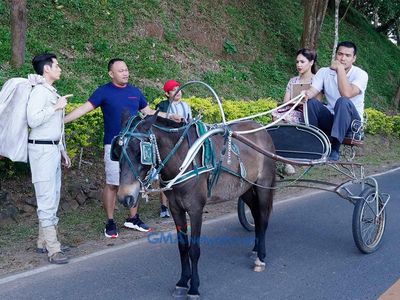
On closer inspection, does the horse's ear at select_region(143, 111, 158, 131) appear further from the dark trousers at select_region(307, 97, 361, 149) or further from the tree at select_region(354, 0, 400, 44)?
the tree at select_region(354, 0, 400, 44)

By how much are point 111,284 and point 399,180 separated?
756cm

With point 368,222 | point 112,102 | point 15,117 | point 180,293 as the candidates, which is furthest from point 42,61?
point 368,222

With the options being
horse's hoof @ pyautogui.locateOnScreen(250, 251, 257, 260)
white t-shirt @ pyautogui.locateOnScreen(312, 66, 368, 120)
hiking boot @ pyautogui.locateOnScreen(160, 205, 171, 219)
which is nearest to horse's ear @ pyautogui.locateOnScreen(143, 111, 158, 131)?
horse's hoof @ pyautogui.locateOnScreen(250, 251, 257, 260)

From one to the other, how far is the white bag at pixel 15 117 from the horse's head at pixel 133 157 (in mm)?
1465

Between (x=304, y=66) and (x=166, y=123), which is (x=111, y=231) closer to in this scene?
(x=166, y=123)


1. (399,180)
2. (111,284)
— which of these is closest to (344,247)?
(111,284)

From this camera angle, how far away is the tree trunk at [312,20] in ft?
49.9

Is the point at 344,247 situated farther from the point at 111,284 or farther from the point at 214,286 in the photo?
the point at 111,284

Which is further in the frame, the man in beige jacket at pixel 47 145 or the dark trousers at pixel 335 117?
the dark trousers at pixel 335 117

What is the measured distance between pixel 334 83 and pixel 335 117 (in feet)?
1.87

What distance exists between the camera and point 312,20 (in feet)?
50.0

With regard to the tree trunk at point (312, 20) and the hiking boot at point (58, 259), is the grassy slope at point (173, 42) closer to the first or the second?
the tree trunk at point (312, 20)

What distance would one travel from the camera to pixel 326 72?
5895mm

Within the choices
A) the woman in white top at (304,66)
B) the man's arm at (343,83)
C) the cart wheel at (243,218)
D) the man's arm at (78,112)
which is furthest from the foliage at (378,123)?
the man's arm at (78,112)
